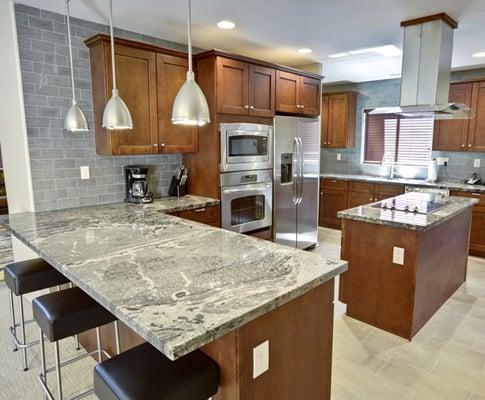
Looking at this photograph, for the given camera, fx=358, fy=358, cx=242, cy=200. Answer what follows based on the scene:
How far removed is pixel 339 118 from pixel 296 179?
2331 millimetres

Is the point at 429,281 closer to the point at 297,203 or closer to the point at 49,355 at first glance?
the point at 297,203

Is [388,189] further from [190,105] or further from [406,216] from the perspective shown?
[190,105]

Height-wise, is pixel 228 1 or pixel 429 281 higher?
pixel 228 1

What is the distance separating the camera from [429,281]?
293 cm

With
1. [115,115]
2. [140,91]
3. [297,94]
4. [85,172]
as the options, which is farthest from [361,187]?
[115,115]

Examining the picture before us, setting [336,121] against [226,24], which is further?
[336,121]

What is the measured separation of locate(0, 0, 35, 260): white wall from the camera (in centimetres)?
281

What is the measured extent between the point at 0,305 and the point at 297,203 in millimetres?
3299

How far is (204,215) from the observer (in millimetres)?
3484

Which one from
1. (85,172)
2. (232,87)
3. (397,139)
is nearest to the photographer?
(85,172)

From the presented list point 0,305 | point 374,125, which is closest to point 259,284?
point 0,305

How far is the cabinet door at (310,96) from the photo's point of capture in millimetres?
4430

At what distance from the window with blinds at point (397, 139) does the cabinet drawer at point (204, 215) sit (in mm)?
3568

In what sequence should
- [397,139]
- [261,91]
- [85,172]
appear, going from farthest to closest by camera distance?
[397,139] → [261,91] → [85,172]
